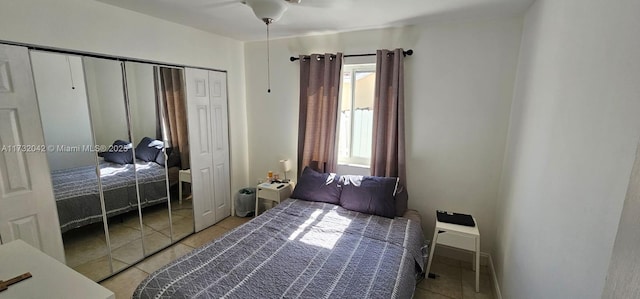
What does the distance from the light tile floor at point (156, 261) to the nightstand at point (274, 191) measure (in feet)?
1.78

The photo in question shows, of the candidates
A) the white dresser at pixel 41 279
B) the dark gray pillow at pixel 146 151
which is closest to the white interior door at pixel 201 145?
the dark gray pillow at pixel 146 151

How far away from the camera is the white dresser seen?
3.49 feet

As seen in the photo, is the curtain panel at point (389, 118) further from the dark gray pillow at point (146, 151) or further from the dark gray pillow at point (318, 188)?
the dark gray pillow at point (146, 151)

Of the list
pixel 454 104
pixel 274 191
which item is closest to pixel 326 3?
pixel 454 104

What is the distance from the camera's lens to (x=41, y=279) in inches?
45.3

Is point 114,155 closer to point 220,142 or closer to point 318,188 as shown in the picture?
point 220,142

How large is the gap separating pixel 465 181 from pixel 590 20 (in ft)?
5.67

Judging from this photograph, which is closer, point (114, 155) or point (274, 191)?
point (114, 155)

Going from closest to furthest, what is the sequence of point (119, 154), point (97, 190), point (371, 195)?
point (97, 190)
point (119, 154)
point (371, 195)

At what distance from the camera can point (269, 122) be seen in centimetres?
346

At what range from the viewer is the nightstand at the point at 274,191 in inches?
121

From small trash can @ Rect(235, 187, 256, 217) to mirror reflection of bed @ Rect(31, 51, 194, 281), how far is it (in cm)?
73

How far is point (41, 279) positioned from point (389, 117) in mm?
2673

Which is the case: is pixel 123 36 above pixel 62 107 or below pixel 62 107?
above
